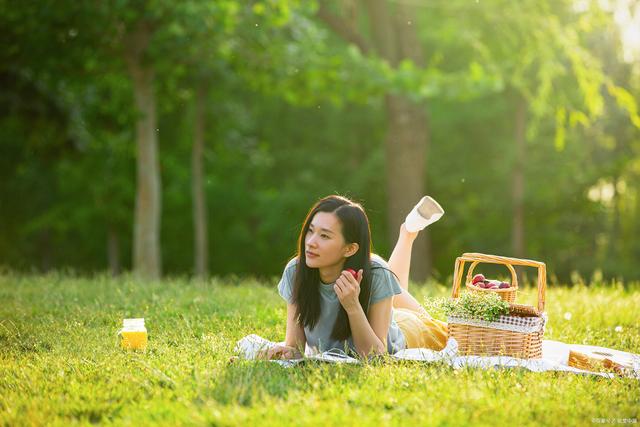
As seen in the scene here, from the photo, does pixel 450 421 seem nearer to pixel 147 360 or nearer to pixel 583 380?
pixel 583 380

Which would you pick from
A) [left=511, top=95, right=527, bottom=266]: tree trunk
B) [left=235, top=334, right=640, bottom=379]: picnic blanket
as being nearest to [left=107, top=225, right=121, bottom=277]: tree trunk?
[left=511, top=95, right=527, bottom=266]: tree trunk

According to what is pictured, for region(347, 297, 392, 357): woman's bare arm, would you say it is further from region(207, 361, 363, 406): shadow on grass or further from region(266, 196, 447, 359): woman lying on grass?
region(207, 361, 363, 406): shadow on grass

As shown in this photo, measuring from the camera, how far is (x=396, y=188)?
45.8 feet

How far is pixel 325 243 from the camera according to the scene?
4.44 meters

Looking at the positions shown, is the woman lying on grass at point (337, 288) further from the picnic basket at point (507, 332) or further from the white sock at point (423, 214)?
the white sock at point (423, 214)

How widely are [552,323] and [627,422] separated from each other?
2.92 metres

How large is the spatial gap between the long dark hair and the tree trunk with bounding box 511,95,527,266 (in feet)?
48.8

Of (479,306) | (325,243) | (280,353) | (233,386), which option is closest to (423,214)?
(479,306)

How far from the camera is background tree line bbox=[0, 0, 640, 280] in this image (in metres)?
10.7

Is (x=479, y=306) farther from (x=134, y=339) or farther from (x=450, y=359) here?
(x=134, y=339)

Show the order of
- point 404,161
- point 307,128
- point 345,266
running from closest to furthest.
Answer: point 345,266
point 404,161
point 307,128

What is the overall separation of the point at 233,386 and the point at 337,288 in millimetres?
852

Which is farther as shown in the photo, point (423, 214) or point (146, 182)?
point (146, 182)

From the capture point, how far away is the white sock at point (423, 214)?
552cm
